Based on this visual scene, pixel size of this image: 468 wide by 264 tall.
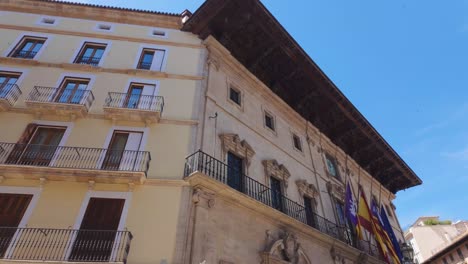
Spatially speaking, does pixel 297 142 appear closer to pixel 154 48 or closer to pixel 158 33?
pixel 154 48

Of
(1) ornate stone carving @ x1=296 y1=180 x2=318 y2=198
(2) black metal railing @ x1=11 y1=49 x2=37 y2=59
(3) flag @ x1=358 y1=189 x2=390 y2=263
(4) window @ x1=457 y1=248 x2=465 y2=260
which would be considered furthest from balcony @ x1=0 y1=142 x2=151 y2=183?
(4) window @ x1=457 y1=248 x2=465 y2=260

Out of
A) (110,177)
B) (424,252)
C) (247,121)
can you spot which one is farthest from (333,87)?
(424,252)

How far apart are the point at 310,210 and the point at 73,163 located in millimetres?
10890

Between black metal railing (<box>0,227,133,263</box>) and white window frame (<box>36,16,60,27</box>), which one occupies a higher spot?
→ white window frame (<box>36,16,60,27</box>)

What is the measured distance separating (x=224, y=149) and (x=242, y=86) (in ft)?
15.1

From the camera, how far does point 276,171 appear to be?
13688mm

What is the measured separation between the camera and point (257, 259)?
10133mm

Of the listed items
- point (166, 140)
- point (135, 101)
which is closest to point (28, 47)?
point (135, 101)

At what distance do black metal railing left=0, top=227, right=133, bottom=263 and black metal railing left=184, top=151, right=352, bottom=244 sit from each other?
302cm

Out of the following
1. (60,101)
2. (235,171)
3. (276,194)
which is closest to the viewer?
(60,101)

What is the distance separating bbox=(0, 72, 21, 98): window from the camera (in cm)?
1134

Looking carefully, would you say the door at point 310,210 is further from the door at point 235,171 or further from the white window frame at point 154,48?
the white window frame at point 154,48

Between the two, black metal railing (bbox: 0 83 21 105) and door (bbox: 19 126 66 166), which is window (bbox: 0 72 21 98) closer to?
black metal railing (bbox: 0 83 21 105)

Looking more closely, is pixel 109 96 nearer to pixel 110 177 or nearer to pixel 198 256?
pixel 110 177
